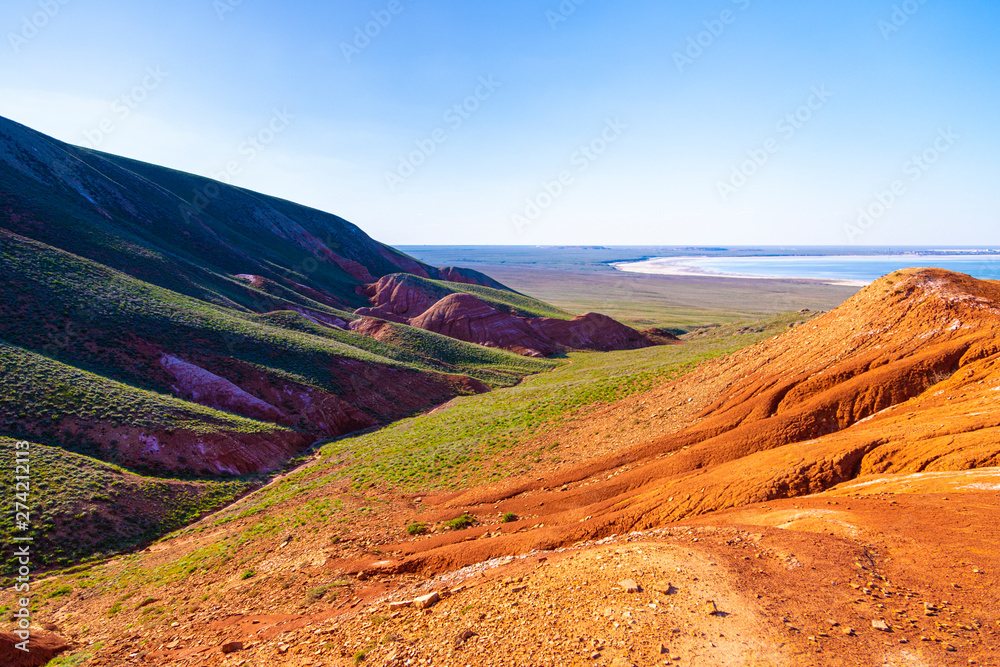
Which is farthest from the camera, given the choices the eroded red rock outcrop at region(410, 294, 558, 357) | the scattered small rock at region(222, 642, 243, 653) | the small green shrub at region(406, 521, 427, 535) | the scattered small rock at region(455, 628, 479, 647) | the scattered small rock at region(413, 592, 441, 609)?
the eroded red rock outcrop at region(410, 294, 558, 357)

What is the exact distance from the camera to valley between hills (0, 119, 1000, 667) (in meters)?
8.63

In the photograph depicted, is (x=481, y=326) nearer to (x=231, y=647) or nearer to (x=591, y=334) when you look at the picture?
(x=591, y=334)

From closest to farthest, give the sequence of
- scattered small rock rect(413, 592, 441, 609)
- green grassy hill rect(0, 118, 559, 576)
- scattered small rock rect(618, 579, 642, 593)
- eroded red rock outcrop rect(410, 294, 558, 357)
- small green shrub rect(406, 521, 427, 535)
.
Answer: scattered small rock rect(618, 579, 642, 593) < scattered small rock rect(413, 592, 441, 609) < small green shrub rect(406, 521, 427, 535) < green grassy hill rect(0, 118, 559, 576) < eroded red rock outcrop rect(410, 294, 558, 357)

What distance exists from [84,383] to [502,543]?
99.2 ft

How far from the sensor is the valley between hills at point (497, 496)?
28.3 ft

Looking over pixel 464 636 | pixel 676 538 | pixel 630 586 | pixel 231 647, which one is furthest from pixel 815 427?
pixel 231 647

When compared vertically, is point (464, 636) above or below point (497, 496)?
above

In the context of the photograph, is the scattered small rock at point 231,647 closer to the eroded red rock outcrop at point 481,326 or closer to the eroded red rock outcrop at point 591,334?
the eroded red rock outcrop at point 481,326

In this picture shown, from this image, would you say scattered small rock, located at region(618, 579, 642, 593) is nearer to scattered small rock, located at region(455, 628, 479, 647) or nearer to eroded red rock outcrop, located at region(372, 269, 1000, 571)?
scattered small rock, located at region(455, 628, 479, 647)

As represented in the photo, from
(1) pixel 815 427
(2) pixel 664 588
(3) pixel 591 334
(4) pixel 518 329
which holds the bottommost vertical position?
(3) pixel 591 334

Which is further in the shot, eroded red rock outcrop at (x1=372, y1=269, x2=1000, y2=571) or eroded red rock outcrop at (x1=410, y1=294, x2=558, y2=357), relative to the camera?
eroded red rock outcrop at (x1=410, y1=294, x2=558, y2=357)

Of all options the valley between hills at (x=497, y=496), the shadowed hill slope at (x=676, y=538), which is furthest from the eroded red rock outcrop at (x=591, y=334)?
the shadowed hill slope at (x=676, y=538)

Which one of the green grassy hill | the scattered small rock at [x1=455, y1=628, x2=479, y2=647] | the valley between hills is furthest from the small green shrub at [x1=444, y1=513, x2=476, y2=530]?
the green grassy hill

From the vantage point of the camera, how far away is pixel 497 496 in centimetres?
1869
